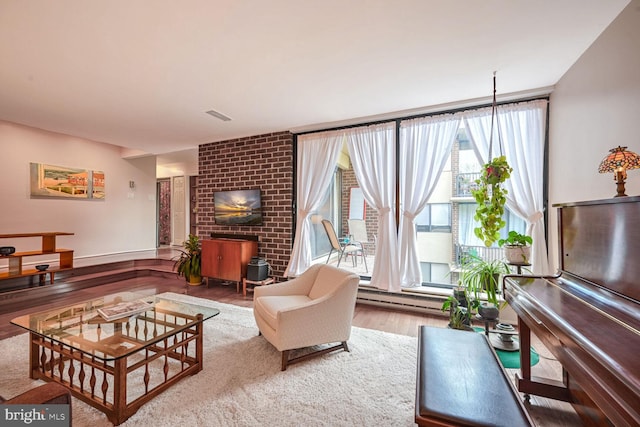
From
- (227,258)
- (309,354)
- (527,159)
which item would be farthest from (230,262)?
(527,159)

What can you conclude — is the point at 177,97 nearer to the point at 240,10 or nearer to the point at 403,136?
the point at 240,10

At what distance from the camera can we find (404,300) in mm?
3383

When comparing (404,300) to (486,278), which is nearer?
(486,278)

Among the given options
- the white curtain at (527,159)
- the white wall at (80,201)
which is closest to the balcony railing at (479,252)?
the white curtain at (527,159)

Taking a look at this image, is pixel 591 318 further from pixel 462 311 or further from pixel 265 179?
pixel 265 179

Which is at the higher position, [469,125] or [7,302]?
[469,125]

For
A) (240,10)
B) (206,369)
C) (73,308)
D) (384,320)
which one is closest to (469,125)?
(384,320)

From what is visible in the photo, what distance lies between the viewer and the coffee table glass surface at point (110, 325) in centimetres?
165

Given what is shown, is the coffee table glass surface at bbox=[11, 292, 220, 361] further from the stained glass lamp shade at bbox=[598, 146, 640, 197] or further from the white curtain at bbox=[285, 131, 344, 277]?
the stained glass lamp shade at bbox=[598, 146, 640, 197]

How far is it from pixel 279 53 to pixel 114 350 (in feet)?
7.81

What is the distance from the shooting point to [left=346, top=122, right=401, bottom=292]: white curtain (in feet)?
11.2

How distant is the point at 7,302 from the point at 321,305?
424 centimetres

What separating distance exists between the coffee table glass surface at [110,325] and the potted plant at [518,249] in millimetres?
2540

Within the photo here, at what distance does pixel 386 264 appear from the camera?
11.3 feet
